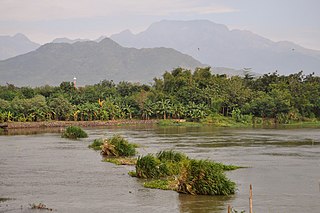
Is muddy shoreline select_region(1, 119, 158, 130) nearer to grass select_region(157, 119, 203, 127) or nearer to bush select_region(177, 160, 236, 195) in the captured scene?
grass select_region(157, 119, 203, 127)

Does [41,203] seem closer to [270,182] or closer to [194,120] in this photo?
[270,182]

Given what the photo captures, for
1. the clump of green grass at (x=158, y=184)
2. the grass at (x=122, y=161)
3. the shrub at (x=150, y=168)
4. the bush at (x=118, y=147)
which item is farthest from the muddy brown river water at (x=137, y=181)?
the bush at (x=118, y=147)

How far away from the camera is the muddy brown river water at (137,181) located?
1739 cm

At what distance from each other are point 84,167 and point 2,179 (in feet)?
15.4

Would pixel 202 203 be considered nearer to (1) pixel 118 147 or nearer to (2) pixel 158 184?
(2) pixel 158 184

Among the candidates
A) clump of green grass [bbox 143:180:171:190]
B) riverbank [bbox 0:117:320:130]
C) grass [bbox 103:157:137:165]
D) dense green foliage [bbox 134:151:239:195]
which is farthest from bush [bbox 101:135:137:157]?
riverbank [bbox 0:117:320:130]

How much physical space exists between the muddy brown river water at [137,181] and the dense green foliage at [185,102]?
25876mm

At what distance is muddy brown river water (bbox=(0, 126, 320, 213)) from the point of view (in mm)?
17391

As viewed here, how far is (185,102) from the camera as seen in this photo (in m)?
70.2

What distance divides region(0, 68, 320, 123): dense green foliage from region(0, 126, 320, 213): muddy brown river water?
84.9ft

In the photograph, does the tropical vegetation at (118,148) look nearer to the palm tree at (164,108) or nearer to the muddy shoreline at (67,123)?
the muddy shoreline at (67,123)

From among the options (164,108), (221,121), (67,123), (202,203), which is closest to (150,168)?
(202,203)

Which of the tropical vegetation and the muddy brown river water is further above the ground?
the tropical vegetation

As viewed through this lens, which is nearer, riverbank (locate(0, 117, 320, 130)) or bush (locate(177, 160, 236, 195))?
bush (locate(177, 160, 236, 195))
